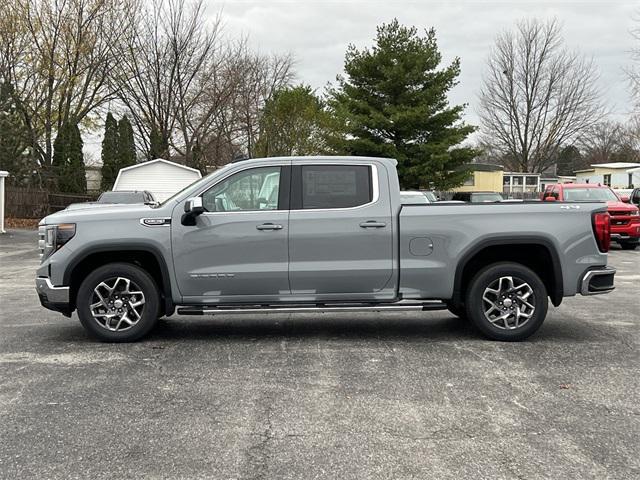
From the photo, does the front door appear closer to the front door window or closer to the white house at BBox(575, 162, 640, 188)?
the front door window

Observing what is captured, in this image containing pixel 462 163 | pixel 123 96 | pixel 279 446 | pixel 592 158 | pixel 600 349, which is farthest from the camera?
pixel 592 158

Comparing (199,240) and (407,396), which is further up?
(199,240)

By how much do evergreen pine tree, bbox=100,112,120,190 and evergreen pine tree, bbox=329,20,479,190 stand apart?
11.9 m

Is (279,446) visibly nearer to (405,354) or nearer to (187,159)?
(405,354)

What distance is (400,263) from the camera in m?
6.48

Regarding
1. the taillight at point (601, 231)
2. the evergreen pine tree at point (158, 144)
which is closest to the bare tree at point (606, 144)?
the evergreen pine tree at point (158, 144)

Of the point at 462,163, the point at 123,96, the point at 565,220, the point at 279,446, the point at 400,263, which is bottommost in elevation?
the point at 279,446

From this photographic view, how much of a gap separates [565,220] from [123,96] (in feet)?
103

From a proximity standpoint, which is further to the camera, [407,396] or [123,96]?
[123,96]

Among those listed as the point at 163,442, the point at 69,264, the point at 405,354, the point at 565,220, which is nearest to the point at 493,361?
the point at 405,354

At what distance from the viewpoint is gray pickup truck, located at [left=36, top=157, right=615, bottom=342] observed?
6.43 meters

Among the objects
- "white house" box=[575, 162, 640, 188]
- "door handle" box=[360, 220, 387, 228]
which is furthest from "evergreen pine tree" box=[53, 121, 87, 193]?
"white house" box=[575, 162, 640, 188]

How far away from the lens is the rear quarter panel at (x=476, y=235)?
6477 mm

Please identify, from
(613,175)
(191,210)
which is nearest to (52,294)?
(191,210)
